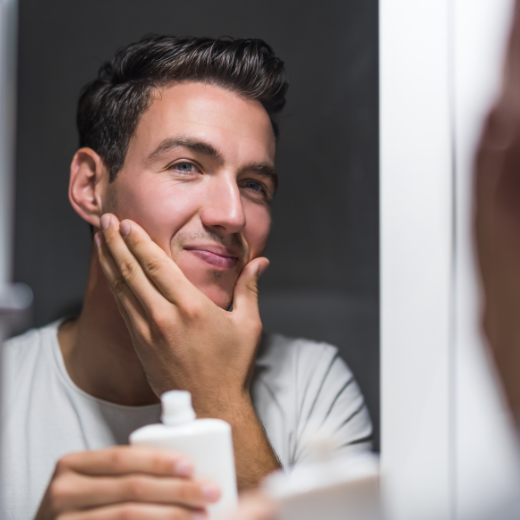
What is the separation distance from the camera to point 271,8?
730mm

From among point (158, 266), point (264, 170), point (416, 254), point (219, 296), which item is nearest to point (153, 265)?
point (158, 266)

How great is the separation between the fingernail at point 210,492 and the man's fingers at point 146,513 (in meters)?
0.02

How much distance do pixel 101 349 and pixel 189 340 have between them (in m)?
0.24

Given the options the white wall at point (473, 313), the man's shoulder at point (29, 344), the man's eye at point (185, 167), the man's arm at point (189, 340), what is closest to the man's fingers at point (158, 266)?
the man's arm at point (189, 340)

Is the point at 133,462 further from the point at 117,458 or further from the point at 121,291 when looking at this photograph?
the point at 121,291

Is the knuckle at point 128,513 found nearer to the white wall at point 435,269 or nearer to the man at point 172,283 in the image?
the man at point 172,283

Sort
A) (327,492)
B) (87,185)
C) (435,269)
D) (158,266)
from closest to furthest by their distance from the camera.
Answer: (327,492)
(435,269)
(158,266)
(87,185)

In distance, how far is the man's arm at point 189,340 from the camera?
0.64m

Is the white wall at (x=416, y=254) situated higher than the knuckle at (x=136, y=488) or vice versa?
the white wall at (x=416, y=254)

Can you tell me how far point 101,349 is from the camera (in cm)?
82

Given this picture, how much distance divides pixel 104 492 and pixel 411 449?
335 millimetres

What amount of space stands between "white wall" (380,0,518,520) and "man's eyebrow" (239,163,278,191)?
0.19 m

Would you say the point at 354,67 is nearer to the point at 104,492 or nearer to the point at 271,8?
the point at 271,8

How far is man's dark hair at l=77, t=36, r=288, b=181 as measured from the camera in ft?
2.34
